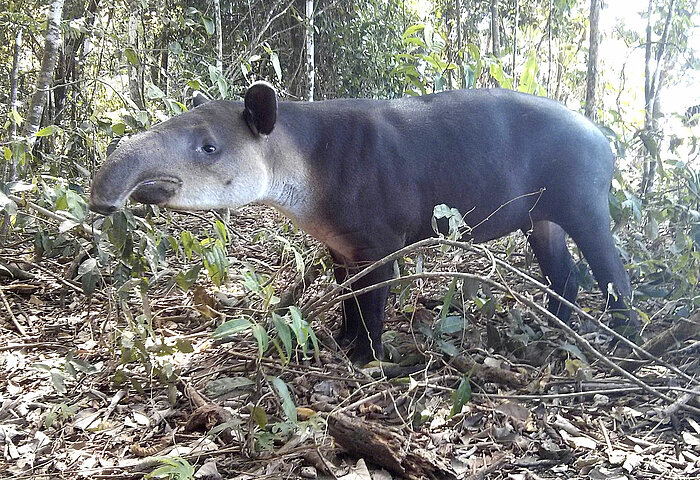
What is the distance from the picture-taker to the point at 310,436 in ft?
8.81

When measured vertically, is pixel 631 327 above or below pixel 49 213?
below

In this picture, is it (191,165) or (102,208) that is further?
(191,165)

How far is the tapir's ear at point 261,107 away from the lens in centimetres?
329

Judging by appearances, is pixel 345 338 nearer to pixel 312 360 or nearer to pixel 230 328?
pixel 312 360

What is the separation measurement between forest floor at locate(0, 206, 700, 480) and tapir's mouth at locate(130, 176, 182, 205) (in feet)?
1.50

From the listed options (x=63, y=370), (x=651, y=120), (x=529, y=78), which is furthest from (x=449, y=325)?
(x=651, y=120)

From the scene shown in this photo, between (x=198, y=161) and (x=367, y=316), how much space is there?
1.27m

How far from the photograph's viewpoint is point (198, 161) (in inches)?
126

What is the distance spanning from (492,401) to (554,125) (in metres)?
1.89

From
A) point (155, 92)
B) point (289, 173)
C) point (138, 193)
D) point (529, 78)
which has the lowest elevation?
point (289, 173)

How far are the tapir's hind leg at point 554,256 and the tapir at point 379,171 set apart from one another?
0.07ft

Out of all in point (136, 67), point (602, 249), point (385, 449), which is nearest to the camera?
point (385, 449)

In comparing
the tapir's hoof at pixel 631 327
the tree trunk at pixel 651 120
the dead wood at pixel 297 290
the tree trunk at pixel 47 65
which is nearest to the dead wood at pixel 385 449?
the dead wood at pixel 297 290

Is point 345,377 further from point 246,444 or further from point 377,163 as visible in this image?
point 377,163
